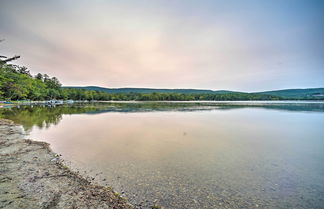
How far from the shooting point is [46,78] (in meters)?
112

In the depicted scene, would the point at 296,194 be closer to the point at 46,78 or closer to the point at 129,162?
the point at 129,162

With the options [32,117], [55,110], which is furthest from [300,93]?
[32,117]

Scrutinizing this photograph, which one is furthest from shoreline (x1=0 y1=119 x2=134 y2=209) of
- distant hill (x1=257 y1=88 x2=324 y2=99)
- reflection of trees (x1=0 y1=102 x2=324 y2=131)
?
distant hill (x1=257 y1=88 x2=324 y2=99)

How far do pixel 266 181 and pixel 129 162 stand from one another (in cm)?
588

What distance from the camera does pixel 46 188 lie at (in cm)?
493

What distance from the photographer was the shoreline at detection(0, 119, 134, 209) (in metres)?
4.21

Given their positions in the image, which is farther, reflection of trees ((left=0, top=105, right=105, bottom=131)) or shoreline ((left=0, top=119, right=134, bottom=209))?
reflection of trees ((left=0, top=105, right=105, bottom=131))

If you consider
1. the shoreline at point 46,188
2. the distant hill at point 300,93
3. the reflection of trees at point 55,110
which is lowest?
the reflection of trees at point 55,110

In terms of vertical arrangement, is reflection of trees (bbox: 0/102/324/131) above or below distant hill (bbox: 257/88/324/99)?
below

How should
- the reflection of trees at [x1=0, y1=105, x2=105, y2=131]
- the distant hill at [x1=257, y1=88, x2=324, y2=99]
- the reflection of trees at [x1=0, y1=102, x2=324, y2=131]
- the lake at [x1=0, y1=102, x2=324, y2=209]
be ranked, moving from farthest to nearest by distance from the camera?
1. the distant hill at [x1=257, y1=88, x2=324, y2=99]
2. the reflection of trees at [x1=0, y1=102, x2=324, y2=131]
3. the reflection of trees at [x1=0, y1=105, x2=105, y2=131]
4. the lake at [x1=0, y1=102, x2=324, y2=209]

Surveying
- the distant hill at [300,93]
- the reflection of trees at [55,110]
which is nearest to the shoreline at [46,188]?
the reflection of trees at [55,110]

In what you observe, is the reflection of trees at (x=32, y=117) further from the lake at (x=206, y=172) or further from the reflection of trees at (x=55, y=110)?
the lake at (x=206, y=172)

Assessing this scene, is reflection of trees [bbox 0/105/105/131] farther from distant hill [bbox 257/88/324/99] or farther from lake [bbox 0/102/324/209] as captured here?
distant hill [bbox 257/88/324/99]

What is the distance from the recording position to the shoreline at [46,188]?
421 centimetres
